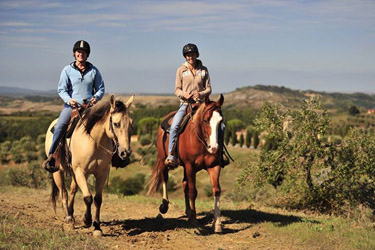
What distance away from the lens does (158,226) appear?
29.9 feet

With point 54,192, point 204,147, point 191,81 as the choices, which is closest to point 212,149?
point 204,147

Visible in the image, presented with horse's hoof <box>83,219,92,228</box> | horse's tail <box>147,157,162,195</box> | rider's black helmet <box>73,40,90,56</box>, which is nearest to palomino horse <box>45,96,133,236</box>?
horse's hoof <box>83,219,92,228</box>

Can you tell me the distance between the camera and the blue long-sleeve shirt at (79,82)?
8.49 metres

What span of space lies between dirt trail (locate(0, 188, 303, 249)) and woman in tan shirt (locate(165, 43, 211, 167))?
1.54 meters

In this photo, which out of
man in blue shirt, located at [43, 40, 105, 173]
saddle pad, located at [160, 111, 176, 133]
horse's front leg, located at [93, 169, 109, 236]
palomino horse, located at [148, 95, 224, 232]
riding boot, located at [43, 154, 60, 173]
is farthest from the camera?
saddle pad, located at [160, 111, 176, 133]

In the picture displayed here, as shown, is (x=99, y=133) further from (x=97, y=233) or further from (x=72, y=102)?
(x=97, y=233)

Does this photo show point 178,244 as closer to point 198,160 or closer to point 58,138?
point 198,160

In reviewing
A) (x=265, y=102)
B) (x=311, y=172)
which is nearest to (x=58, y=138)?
(x=265, y=102)

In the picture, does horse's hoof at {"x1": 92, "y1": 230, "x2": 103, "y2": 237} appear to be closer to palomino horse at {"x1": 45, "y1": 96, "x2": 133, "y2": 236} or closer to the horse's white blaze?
palomino horse at {"x1": 45, "y1": 96, "x2": 133, "y2": 236}

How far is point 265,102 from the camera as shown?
14938mm

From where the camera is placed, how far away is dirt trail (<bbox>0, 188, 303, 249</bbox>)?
7719 millimetres

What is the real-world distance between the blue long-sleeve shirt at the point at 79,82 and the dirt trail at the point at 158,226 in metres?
2.63

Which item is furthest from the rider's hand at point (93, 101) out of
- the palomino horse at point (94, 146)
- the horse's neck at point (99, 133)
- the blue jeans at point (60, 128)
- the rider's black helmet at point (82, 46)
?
the rider's black helmet at point (82, 46)

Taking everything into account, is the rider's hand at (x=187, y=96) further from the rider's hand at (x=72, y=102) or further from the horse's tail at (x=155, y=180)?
the horse's tail at (x=155, y=180)
